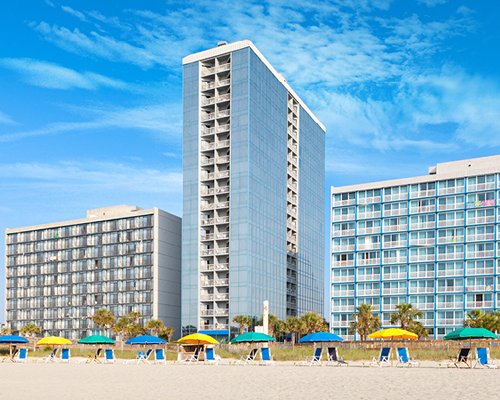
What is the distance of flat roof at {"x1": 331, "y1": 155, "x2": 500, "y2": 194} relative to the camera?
3962 inches

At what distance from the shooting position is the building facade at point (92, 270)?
403 ft

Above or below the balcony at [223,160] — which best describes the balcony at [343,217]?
below

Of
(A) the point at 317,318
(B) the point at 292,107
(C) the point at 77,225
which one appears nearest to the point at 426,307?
(A) the point at 317,318

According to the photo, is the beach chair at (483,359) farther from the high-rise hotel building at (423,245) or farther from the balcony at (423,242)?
the balcony at (423,242)

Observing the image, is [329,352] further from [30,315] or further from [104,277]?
[30,315]

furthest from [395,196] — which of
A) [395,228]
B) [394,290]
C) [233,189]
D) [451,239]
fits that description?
[233,189]

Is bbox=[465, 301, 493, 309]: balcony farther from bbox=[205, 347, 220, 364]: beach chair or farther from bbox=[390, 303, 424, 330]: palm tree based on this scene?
bbox=[205, 347, 220, 364]: beach chair

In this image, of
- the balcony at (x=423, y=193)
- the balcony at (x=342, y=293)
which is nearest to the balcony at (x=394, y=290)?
the balcony at (x=342, y=293)

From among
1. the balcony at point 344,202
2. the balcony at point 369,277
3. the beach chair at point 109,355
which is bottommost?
the beach chair at point 109,355

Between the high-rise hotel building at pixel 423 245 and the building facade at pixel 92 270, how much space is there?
3085 centimetres

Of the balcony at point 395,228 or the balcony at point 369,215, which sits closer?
the balcony at point 395,228

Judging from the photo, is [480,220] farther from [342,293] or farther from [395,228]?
[342,293]

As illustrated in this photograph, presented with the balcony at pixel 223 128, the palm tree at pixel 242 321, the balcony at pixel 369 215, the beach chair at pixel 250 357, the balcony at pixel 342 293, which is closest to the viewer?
the beach chair at pixel 250 357

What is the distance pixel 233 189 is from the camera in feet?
351
